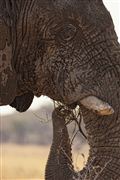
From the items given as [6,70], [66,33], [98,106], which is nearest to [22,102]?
[6,70]

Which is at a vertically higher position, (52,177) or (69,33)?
(69,33)

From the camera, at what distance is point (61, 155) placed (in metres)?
6.40

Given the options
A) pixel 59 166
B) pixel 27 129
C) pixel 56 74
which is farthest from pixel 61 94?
pixel 27 129

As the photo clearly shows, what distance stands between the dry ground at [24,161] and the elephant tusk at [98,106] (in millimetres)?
11670

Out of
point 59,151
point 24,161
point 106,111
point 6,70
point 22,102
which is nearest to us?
point 106,111

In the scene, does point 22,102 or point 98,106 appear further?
point 22,102

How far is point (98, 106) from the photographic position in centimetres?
539

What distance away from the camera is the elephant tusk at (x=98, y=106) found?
5375mm

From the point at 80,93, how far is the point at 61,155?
0.94m

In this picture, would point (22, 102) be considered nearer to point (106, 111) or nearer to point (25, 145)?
point (106, 111)

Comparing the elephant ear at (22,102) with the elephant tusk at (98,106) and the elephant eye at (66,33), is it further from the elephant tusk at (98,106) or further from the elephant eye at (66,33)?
the elephant tusk at (98,106)

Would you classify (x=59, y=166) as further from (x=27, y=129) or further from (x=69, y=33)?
(x=27, y=129)

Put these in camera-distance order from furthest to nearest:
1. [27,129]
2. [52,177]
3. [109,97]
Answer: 1. [27,129]
2. [52,177]
3. [109,97]

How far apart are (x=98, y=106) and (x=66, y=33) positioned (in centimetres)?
55
